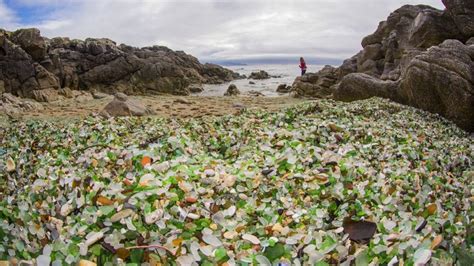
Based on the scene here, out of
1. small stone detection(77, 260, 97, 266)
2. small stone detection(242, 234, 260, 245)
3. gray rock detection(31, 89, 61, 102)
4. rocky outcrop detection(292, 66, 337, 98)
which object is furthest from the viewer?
rocky outcrop detection(292, 66, 337, 98)

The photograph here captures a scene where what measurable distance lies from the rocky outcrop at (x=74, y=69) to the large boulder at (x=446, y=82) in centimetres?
1936

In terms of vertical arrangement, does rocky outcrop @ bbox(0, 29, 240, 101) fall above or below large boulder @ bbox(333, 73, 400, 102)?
above

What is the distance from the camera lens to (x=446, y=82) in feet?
34.4

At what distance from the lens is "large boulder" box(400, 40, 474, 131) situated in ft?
33.4

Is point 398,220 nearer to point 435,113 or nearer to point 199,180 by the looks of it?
point 199,180

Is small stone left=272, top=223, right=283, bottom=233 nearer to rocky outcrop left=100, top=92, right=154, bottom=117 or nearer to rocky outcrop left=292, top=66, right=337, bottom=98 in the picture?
rocky outcrop left=100, top=92, right=154, bottom=117

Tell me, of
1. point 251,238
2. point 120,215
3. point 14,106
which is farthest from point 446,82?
point 14,106

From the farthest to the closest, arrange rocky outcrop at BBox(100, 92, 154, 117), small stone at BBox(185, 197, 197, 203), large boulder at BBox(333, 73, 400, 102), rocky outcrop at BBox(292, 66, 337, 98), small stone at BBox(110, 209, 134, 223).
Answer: rocky outcrop at BBox(292, 66, 337, 98), large boulder at BBox(333, 73, 400, 102), rocky outcrop at BBox(100, 92, 154, 117), small stone at BBox(185, 197, 197, 203), small stone at BBox(110, 209, 134, 223)

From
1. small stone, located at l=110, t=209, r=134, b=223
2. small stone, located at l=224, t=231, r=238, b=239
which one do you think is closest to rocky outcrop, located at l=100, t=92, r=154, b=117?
small stone, located at l=110, t=209, r=134, b=223

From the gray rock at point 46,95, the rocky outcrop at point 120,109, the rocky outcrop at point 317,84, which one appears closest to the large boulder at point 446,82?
the rocky outcrop at point 120,109

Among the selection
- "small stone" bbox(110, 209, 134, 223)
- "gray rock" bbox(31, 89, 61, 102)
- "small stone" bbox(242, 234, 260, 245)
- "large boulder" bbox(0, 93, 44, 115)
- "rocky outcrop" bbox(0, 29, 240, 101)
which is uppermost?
"rocky outcrop" bbox(0, 29, 240, 101)

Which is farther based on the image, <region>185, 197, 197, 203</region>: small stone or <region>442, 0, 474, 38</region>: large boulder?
<region>442, 0, 474, 38</region>: large boulder

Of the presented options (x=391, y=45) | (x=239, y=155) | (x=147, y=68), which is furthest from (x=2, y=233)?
(x=147, y=68)

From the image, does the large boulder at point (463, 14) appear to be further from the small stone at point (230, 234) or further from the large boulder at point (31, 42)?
the large boulder at point (31, 42)
